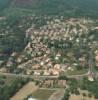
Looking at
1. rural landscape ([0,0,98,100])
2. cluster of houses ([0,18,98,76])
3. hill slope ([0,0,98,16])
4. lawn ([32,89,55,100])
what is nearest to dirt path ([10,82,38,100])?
rural landscape ([0,0,98,100])

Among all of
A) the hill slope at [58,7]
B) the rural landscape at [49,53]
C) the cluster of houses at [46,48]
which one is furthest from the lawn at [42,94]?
the hill slope at [58,7]

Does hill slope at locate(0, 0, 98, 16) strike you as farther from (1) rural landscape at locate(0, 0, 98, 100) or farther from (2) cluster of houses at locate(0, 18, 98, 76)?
(2) cluster of houses at locate(0, 18, 98, 76)

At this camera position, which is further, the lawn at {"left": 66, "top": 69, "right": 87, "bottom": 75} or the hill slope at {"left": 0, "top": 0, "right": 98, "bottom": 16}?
the hill slope at {"left": 0, "top": 0, "right": 98, "bottom": 16}

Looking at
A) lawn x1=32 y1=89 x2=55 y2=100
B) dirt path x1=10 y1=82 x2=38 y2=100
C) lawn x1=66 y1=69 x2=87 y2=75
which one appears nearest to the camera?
lawn x1=32 y1=89 x2=55 y2=100

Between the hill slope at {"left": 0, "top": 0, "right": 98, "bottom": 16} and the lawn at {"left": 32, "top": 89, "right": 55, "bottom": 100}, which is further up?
the hill slope at {"left": 0, "top": 0, "right": 98, "bottom": 16}

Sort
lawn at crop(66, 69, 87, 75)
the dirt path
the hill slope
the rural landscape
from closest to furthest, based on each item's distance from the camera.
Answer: the dirt path
the rural landscape
lawn at crop(66, 69, 87, 75)
the hill slope

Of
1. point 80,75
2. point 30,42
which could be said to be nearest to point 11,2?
point 30,42

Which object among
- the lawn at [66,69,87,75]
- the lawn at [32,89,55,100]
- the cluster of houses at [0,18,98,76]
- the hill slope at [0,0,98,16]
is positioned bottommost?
the lawn at [32,89,55,100]

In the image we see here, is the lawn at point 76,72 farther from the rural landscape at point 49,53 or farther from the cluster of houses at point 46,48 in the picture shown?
the cluster of houses at point 46,48
